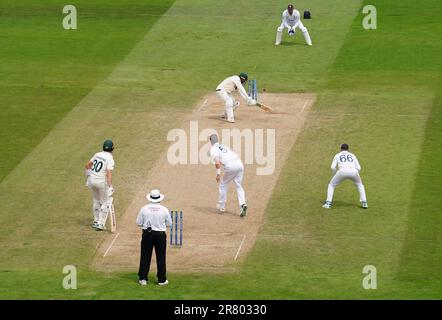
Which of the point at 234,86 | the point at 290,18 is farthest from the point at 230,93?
the point at 290,18

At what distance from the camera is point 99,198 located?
34031 mm

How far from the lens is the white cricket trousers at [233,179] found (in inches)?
1372

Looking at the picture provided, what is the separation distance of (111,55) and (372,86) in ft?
35.2

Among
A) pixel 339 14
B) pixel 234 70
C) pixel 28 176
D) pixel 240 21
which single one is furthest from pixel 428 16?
pixel 28 176

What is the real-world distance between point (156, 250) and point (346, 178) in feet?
23.2

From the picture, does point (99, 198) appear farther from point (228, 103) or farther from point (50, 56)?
point (50, 56)

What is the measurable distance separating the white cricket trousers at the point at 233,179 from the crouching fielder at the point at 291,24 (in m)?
19.1

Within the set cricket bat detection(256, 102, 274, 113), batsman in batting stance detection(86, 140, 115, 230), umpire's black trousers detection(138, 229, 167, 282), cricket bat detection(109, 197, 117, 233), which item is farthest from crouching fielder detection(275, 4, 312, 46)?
umpire's black trousers detection(138, 229, 167, 282)

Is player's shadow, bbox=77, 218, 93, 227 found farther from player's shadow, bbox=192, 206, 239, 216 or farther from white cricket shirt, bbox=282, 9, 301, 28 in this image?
white cricket shirt, bbox=282, 9, 301, 28

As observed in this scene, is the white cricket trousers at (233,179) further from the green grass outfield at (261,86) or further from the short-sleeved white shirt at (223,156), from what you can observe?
the green grass outfield at (261,86)

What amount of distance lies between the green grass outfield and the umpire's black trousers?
46 centimetres

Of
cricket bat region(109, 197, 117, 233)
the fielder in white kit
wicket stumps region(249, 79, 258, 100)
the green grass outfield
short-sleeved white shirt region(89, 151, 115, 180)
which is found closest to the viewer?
the green grass outfield

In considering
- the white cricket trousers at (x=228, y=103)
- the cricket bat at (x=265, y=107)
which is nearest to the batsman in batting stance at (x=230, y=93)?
the white cricket trousers at (x=228, y=103)

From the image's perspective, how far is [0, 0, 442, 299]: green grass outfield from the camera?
31.2m
